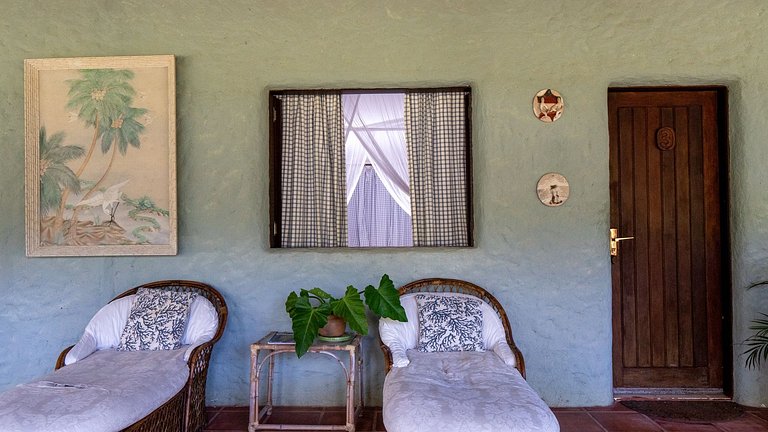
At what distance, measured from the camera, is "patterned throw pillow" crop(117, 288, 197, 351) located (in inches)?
115

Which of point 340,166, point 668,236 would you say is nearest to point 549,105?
point 668,236

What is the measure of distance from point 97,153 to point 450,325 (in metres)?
2.68

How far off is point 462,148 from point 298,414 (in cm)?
214

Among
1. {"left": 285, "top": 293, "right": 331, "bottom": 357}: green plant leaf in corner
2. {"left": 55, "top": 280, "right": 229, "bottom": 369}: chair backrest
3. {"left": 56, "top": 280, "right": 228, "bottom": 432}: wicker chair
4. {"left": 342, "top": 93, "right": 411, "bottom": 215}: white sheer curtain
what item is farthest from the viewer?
{"left": 342, "top": 93, "right": 411, "bottom": 215}: white sheer curtain

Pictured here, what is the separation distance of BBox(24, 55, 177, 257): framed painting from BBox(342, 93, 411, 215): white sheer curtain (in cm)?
156

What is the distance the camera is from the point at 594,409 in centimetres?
322

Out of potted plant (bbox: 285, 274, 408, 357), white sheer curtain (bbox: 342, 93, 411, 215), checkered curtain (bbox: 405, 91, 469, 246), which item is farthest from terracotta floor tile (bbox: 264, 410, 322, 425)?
white sheer curtain (bbox: 342, 93, 411, 215)

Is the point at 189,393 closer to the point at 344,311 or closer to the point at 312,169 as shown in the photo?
the point at 344,311

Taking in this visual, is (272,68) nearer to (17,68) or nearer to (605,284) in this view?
(17,68)

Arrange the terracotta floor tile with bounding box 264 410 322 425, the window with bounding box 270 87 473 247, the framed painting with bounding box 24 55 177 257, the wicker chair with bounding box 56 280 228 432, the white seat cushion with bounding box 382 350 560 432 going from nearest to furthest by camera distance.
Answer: the white seat cushion with bounding box 382 350 560 432
the wicker chair with bounding box 56 280 228 432
the terracotta floor tile with bounding box 264 410 322 425
the framed painting with bounding box 24 55 177 257
the window with bounding box 270 87 473 247

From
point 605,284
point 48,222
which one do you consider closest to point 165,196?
point 48,222

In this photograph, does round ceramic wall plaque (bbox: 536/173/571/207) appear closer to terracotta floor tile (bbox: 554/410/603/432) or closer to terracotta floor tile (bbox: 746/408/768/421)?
terracotta floor tile (bbox: 554/410/603/432)

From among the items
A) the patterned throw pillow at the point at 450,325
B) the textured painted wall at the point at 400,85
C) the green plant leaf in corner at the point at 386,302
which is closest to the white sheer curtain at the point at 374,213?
the textured painted wall at the point at 400,85

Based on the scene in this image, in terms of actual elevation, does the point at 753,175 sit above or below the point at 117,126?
below
